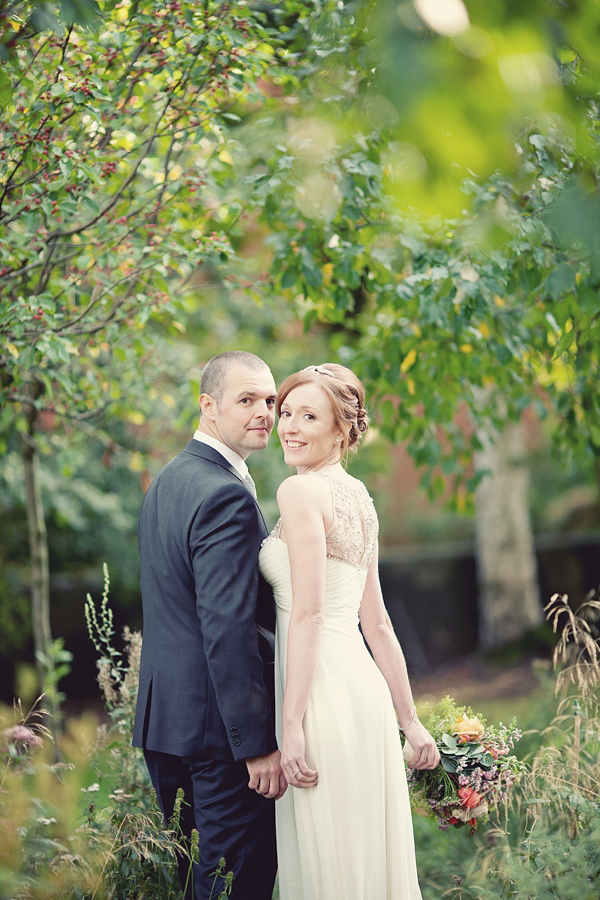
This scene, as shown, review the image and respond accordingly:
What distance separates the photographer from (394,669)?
3164mm

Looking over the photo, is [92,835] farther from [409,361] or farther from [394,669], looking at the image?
[409,361]

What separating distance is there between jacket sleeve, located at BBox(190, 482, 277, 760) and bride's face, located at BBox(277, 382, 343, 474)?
281 millimetres

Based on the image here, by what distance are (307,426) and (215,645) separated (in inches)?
33.0

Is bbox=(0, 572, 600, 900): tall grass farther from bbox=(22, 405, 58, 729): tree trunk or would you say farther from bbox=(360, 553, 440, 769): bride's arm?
bbox=(22, 405, 58, 729): tree trunk

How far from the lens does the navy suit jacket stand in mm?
2717

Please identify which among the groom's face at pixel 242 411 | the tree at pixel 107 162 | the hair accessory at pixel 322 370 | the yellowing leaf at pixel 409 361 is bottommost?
the groom's face at pixel 242 411

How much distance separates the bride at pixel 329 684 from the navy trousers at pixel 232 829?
0.11 m

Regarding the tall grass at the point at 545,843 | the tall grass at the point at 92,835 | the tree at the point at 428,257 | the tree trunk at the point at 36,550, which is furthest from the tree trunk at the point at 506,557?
the tall grass at the point at 92,835

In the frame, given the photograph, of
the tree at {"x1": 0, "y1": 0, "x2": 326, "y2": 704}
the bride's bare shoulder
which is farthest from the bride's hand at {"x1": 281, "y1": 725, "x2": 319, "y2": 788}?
the tree at {"x1": 0, "y1": 0, "x2": 326, "y2": 704}

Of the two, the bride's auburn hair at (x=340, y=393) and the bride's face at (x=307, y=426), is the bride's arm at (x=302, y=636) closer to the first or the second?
the bride's face at (x=307, y=426)

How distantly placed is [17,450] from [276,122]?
4.39 meters

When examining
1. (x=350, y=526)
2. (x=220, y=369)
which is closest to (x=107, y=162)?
(x=220, y=369)

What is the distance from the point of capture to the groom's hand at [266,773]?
276 centimetres

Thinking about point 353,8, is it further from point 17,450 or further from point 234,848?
point 17,450
